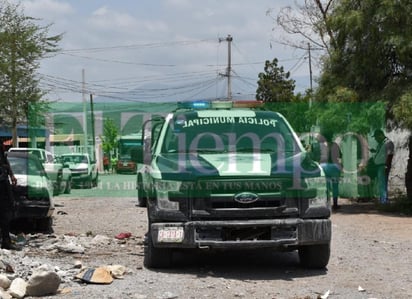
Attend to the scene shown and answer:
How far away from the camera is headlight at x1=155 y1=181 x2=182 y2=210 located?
7738 mm

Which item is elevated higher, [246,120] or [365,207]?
[246,120]

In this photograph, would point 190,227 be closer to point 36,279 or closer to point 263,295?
point 263,295

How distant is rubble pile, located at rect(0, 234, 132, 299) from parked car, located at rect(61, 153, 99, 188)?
1688 cm

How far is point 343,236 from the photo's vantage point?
454 inches

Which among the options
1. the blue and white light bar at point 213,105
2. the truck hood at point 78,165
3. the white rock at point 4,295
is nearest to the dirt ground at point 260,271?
the white rock at point 4,295

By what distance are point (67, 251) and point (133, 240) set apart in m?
1.66

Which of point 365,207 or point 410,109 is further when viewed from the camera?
point 365,207

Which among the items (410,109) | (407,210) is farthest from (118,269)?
(407,210)

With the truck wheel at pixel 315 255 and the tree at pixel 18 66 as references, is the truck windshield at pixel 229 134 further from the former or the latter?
the tree at pixel 18 66

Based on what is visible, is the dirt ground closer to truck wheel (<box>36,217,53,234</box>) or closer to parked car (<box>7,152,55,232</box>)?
truck wheel (<box>36,217,53,234</box>)

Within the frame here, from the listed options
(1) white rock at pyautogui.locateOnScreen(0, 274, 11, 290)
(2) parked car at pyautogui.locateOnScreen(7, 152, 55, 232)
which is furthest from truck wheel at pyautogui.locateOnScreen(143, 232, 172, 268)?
(2) parked car at pyautogui.locateOnScreen(7, 152, 55, 232)

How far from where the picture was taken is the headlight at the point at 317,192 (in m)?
7.86

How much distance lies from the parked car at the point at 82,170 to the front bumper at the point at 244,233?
19.5 metres

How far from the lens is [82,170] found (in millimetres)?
27281
